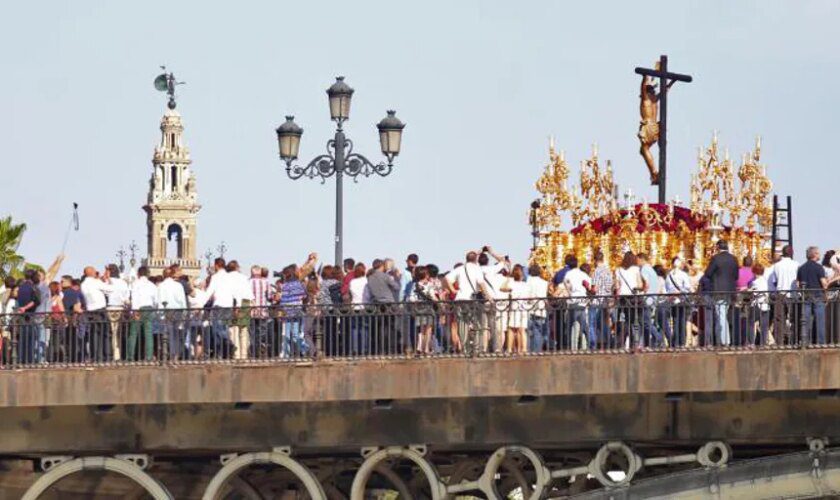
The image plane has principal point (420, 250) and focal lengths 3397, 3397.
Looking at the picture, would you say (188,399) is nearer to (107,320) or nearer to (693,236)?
(107,320)

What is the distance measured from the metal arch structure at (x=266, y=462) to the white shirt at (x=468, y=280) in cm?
310

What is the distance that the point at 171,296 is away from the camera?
4384 cm

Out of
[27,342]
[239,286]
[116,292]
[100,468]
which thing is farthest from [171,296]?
[100,468]

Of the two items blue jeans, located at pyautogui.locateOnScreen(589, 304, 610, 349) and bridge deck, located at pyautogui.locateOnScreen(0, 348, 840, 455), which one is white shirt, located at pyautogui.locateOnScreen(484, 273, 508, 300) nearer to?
bridge deck, located at pyautogui.locateOnScreen(0, 348, 840, 455)

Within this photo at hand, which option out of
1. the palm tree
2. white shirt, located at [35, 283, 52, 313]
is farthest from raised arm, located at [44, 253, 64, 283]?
the palm tree

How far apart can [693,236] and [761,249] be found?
125 centimetres

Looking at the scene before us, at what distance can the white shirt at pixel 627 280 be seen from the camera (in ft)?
139

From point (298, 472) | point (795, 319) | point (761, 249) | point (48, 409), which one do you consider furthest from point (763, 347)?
point (761, 249)

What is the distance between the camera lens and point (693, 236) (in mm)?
52719

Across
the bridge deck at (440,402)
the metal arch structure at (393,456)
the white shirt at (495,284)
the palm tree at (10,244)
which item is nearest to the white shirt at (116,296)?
the bridge deck at (440,402)

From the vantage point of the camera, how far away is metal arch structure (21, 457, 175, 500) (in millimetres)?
43750

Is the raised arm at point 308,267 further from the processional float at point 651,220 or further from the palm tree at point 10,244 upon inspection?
the palm tree at point 10,244

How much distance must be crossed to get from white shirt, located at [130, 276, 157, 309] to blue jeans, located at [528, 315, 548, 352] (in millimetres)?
5205

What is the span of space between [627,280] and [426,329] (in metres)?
2.60
